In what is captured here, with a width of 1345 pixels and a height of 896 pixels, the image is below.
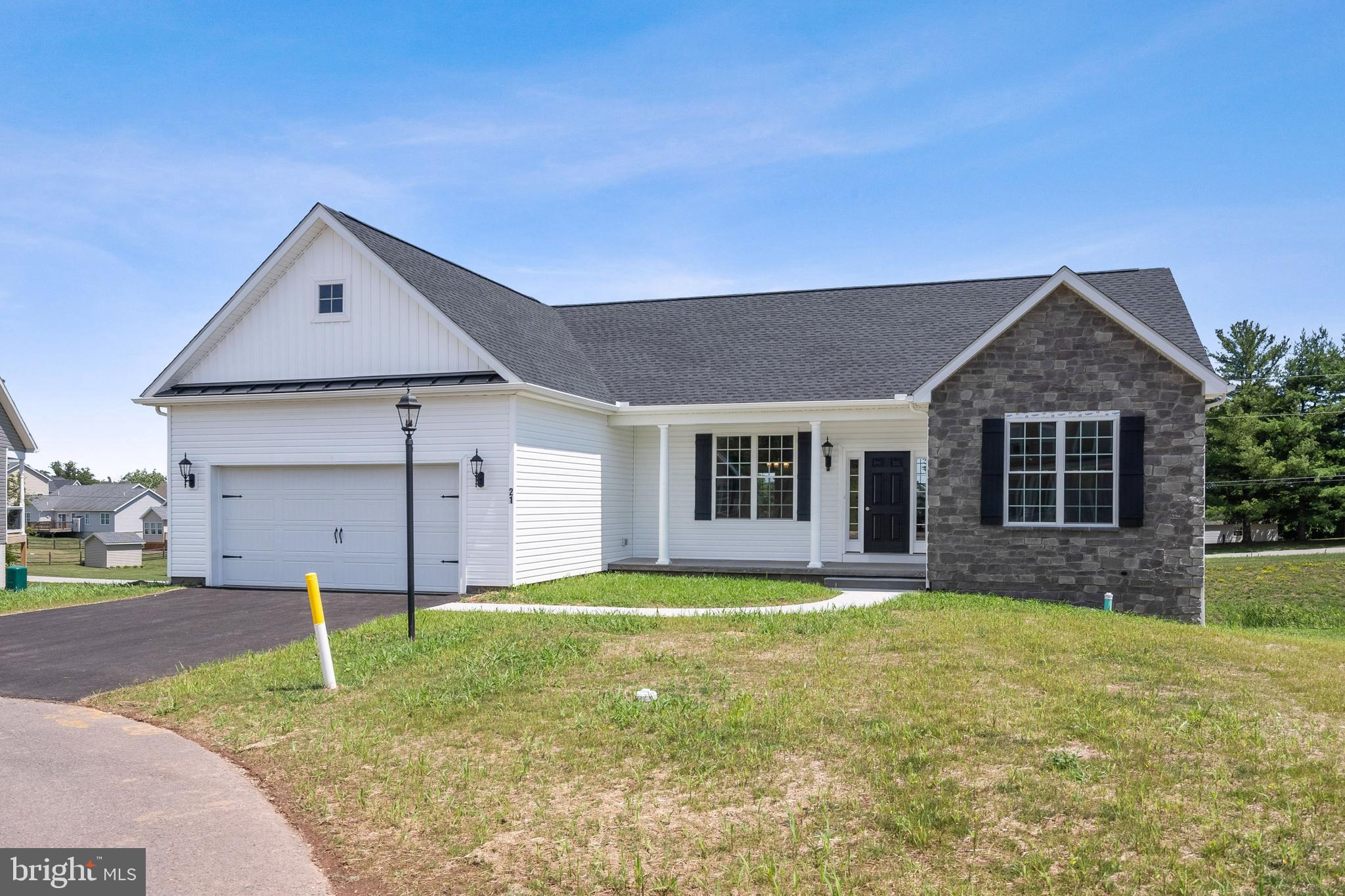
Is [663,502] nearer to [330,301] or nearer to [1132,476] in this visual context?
[330,301]

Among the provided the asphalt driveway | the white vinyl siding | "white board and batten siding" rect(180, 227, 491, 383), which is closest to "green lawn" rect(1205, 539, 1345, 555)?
"white board and batten siding" rect(180, 227, 491, 383)

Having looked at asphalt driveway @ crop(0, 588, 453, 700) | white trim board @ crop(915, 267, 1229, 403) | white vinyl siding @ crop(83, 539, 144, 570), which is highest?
white trim board @ crop(915, 267, 1229, 403)

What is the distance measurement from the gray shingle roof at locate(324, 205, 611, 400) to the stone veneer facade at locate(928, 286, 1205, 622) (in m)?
6.74

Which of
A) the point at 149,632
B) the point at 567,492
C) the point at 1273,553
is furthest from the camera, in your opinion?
the point at 1273,553

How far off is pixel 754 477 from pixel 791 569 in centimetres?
233

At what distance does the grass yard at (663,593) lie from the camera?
13.4 meters

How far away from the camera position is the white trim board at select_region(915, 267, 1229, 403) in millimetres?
13688

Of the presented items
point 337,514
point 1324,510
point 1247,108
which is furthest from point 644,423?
point 1324,510

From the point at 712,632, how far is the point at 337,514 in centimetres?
840

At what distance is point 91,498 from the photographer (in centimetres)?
7506

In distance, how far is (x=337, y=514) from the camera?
16.1 metres

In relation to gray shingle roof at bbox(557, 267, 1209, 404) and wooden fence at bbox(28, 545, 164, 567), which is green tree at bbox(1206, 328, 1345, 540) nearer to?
gray shingle roof at bbox(557, 267, 1209, 404)

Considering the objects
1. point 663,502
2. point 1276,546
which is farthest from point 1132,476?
point 1276,546

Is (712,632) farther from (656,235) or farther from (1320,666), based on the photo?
(656,235)
